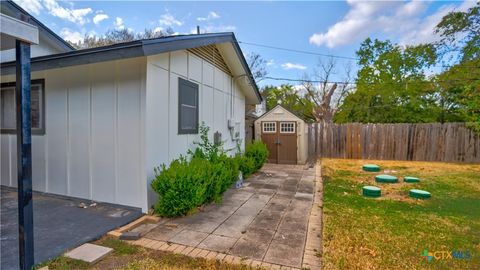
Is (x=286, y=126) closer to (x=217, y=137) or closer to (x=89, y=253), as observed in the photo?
(x=217, y=137)

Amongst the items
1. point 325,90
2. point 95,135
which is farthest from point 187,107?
point 325,90

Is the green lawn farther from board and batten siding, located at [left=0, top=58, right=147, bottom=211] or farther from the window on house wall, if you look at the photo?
the window on house wall

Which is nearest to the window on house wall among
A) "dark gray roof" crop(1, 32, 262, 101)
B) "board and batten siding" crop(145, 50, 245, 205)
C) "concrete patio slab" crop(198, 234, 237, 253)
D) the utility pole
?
"dark gray roof" crop(1, 32, 262, 101)

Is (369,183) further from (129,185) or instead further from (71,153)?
(71,153)

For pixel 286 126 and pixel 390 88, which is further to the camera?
pixel 390 88

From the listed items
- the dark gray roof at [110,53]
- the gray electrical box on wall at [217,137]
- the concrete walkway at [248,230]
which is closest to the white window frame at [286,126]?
the gray electrical box on wall at [217,137]

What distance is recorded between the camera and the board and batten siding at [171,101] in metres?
4.18

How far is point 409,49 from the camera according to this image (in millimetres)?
17516

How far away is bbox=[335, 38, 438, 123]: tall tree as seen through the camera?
16.8 meters

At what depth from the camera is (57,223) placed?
11.8ft

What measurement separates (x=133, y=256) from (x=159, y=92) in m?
2.71

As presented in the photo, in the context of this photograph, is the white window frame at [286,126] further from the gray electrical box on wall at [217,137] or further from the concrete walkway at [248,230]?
the concrete walkway at [248,230]

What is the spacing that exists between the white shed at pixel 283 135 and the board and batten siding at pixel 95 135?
7.15m

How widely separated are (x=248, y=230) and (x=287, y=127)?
7309 mm
